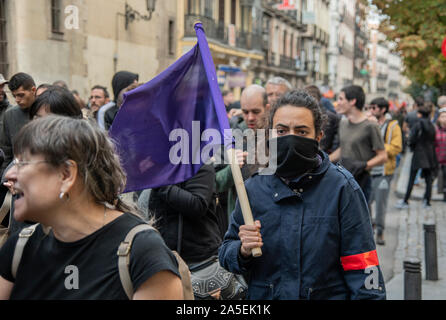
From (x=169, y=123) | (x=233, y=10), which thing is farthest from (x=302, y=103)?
(x=233, y=10)

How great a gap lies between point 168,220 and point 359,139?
369 centimetres

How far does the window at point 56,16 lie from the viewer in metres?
13.0

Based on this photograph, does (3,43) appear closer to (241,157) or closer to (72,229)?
(241,157)

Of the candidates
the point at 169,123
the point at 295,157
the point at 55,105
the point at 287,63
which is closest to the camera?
the point at 295,157

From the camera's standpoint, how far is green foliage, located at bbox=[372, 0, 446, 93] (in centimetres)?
1623

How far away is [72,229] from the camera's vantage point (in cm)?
221

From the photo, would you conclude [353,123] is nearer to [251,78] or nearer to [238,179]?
[238,179]

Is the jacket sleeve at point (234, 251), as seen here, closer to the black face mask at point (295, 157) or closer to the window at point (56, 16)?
the black face mask at point (295, 157)

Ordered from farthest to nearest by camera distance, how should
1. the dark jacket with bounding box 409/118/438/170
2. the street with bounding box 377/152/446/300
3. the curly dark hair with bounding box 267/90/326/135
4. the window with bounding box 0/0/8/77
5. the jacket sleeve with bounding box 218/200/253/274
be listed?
the dark jacket with bounding box 409/118/438/170 < the window with bounding box 0/0/8/77 < the street with bounding box 377/152/446/300 < the curly dark hair with bounding box 267/90/326/135 < the jacket sleeve with bounding box 218/200/253/274

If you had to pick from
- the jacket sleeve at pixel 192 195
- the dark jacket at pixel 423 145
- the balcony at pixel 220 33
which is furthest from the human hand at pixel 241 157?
the balcony at pixel 220 33

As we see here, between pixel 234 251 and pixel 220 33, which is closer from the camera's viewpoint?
pixel 234 251

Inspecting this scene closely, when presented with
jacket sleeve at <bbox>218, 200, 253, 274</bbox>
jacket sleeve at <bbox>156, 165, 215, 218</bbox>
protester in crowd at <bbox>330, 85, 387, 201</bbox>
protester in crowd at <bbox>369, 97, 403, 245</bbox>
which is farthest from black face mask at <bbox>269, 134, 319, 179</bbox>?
protester in crowd at <bbox>369, 97, 403, 245</bbox>

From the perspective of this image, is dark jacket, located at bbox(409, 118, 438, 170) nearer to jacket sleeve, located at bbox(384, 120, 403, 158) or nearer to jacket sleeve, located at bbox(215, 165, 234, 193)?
jacket sleeve, located at bbox(384, 120, 403, 158)

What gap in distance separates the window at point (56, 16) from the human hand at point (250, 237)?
11135mm
